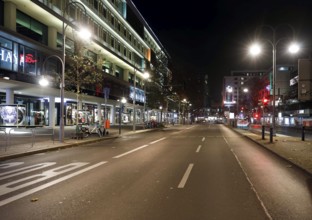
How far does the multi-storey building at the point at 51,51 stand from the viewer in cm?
3322

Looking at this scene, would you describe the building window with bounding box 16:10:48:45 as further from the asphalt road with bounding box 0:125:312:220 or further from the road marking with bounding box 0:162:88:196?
the road marking with bounding box 0:162:88:196

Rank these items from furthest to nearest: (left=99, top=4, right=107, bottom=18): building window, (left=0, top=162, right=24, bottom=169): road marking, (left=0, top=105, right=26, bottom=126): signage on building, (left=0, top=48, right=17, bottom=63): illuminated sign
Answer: (left=99, top=4, right=107, bottom=18): building window
(left=0, top=48, right=17, bottom=63): illuminated sign
(left=0, top=105, right=26, bottom=126): signage on building
(left=0, top=162, right=24, bottom=169): road marking

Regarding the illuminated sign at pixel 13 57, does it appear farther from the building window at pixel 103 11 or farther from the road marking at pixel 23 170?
the road marking at pixel 23 170

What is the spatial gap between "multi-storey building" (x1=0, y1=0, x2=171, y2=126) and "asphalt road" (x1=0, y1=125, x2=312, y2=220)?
13.5m

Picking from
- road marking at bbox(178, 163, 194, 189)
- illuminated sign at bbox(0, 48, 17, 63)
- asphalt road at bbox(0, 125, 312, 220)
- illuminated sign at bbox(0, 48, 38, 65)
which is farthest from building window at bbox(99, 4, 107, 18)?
road marking at bbox(178, 163, 194, 189)

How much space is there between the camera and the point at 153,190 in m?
9.01

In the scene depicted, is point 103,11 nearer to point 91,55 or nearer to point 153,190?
point 91,55

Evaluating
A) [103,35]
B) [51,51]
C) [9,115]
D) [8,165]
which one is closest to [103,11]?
[103,35]

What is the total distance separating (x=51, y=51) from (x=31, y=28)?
3.23 m

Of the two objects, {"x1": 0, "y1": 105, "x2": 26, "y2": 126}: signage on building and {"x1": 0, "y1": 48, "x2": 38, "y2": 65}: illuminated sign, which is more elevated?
{"x1": 0, "y1": 48, "x2": 38, "y2": 65}: illuminated sign

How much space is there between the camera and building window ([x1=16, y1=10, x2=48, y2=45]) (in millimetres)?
36562

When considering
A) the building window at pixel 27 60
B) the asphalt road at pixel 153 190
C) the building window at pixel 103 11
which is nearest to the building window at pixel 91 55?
the building window at pixel 103 11

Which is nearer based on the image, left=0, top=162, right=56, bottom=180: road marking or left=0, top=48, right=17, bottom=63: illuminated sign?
left=0, top=162, right=56, bottom=180: road marking

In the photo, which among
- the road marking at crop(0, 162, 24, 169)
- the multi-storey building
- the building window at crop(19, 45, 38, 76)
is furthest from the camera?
the building window at crop(19, 45, 38, 76)
